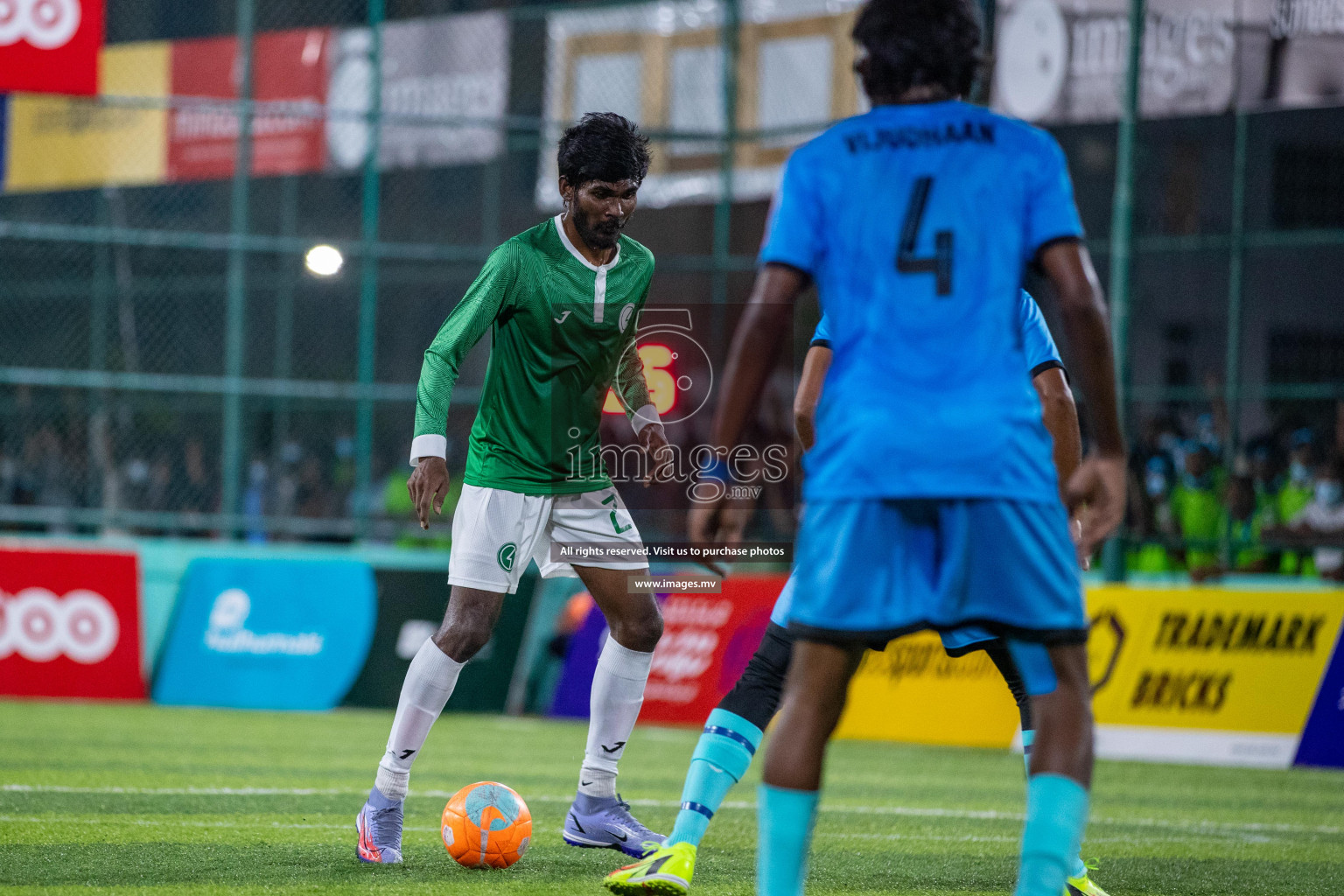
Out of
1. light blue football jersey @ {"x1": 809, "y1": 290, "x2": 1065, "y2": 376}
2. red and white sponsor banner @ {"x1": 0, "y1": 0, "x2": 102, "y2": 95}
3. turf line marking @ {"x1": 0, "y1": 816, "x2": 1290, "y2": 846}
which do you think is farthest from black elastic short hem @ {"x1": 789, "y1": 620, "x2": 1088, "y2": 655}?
red and white sponsor banner @ {"x1": 0, "y1": 0, "x2": 102, "y2": 95}

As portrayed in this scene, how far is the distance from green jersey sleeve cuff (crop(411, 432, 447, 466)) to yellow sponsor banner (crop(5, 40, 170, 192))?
1895 centimetres

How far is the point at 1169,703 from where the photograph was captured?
35.5ft

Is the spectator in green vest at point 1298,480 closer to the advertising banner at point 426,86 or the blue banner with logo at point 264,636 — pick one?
the blue banner with logo at point 264,636

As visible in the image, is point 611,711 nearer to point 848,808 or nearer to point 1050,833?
point 848,808

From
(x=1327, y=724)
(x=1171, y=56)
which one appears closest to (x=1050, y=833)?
(x=1327, y=724)

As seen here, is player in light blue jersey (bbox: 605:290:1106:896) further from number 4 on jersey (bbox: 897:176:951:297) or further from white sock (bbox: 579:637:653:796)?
number 4 on jersey (bbox: 897:176:951:297)

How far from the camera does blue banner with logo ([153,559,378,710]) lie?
12.8 m

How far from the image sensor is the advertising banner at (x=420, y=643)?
1291 centimetres

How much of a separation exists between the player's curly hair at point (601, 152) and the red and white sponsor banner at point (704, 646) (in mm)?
7140

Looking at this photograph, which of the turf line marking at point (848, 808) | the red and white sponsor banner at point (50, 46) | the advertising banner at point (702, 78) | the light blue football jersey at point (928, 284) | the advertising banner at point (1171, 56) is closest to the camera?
the light blue football jersey at point (928, 284)

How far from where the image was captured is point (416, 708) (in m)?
5.39

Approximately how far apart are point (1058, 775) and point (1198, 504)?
1012 centimetres

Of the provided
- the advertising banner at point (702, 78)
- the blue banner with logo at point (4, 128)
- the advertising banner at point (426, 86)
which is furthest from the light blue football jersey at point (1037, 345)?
the blue banner with logo at point (4, 128)

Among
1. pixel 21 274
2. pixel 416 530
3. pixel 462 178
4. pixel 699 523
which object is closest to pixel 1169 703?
pixel 416 530
